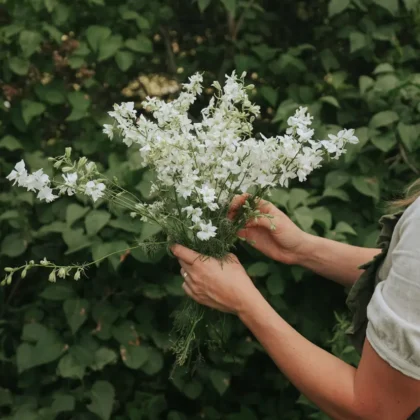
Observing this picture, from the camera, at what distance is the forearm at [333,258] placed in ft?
5.16

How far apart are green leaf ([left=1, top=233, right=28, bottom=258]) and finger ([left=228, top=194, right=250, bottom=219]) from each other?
105 cm

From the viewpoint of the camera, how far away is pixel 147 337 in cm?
228

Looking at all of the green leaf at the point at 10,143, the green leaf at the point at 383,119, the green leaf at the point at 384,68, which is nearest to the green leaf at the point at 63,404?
the green leaf at the point at 10,143

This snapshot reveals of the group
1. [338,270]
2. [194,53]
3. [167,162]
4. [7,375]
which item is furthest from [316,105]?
[7,375]

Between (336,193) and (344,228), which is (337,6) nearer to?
(336,193)

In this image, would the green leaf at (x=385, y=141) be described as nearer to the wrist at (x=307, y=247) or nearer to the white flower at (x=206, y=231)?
the wrist at (x=307, y=247)

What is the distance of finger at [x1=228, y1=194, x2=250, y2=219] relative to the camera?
138 centimetres

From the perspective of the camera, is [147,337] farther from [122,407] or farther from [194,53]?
[194,53]

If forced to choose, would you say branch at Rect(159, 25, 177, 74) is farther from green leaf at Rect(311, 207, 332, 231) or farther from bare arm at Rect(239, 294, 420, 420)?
bare arm at Rect(239, 294, 420, 420)

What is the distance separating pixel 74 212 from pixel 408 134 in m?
1.01

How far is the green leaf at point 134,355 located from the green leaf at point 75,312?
0.16m

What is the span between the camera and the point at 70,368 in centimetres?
215

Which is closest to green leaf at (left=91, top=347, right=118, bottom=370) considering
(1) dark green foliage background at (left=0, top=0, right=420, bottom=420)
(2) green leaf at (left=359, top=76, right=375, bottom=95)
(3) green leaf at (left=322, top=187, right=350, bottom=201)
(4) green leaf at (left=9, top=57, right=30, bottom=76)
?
(1) dark green foliage background at (left=0, top=0, right=420, bottom=420)

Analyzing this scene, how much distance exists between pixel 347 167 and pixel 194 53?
84 cm
